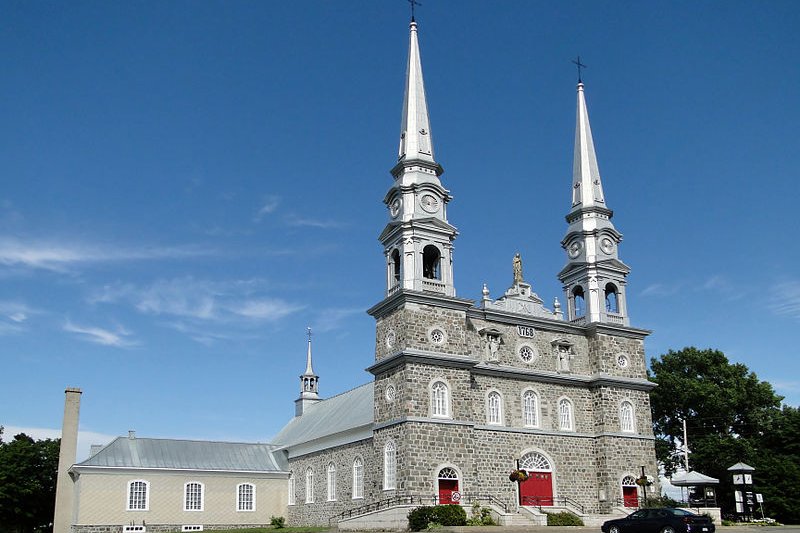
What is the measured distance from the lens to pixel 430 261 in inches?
1618

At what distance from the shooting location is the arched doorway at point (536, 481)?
39.5 metres

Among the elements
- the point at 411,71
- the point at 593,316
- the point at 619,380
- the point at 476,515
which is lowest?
the point at 476,515

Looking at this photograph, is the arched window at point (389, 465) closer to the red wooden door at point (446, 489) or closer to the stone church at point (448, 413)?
the stone church at point (448, 413)

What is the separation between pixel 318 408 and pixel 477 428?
87.5ft

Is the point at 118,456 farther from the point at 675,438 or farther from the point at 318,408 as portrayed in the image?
the point at 675,438

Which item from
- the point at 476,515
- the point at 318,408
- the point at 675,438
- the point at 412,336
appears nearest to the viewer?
the point at 476,515

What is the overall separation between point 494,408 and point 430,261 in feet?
25.8

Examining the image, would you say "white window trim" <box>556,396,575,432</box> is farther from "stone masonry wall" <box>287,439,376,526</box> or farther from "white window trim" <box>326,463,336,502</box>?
"white window trim" <box>326,463,336,502</box>

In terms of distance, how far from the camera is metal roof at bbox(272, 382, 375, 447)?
157 feet

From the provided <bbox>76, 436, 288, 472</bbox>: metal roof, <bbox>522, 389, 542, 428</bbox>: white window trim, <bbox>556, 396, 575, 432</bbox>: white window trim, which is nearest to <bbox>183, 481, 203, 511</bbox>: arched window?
<bbox>76, 436, 288, 472</bbox>: metal roof

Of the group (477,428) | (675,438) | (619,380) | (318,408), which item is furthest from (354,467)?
(675,438)

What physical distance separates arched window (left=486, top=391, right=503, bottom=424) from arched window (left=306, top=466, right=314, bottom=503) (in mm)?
15106

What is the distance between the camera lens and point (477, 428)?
38.9 meters

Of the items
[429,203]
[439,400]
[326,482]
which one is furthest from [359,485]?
[429,203]
